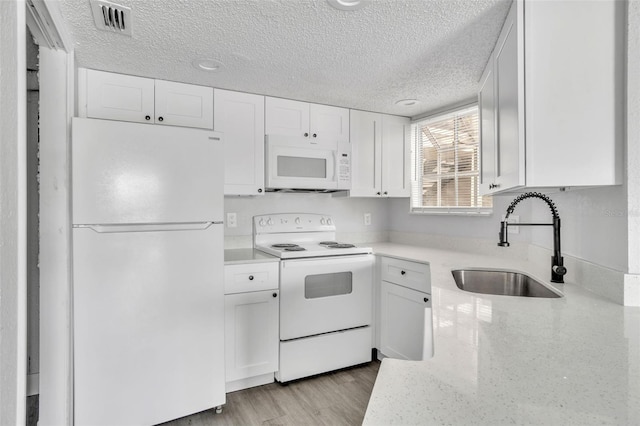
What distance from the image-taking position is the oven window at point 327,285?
99.9 inches

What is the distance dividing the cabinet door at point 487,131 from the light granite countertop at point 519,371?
84cm

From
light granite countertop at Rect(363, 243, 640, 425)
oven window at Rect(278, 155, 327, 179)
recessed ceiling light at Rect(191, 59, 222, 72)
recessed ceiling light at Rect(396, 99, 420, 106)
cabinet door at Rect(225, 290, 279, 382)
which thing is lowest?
cabinet door at Rect(225, 290, 279, 382)

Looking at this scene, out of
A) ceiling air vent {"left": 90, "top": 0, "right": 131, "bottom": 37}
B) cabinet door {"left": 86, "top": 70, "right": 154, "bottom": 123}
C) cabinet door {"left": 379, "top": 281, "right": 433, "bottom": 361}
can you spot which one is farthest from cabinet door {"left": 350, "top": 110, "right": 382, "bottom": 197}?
ceiling air vent {"left": 90, "top": 0, "right": 131, "bottom": 37}

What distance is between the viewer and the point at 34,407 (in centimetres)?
192

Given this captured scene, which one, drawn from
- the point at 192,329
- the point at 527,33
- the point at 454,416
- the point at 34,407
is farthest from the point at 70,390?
the point at 527,33

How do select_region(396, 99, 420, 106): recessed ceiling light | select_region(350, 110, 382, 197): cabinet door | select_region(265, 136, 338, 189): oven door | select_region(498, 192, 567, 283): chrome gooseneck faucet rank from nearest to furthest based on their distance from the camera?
select_region(498, 192, 567, 283): chrome gooseneck faucet → select_region(265, 136, 338, 189): oven door → select_region(396, 99, 420, 106): recessed ceiling light → select_region(350, 110, 382, 197): cabinet door

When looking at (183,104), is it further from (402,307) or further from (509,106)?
(402,307)

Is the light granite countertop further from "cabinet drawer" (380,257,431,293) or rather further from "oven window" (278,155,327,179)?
"oven window" (278,155,327,179)

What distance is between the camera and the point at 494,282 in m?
2.04

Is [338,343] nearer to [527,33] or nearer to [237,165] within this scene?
[237,165]

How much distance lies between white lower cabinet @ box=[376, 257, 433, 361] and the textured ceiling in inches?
51.8

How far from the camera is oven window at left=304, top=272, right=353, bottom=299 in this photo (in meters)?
2.54

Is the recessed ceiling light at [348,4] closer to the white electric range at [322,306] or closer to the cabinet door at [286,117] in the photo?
the cabinet door at [286,117]
